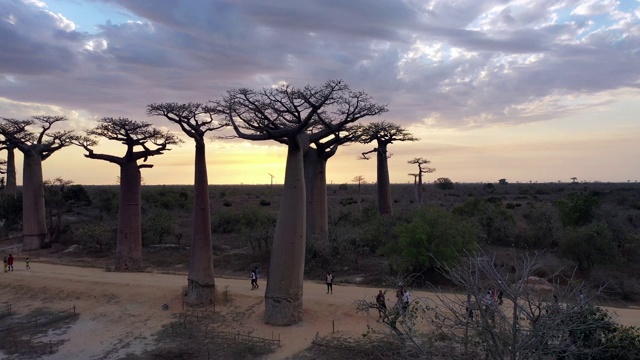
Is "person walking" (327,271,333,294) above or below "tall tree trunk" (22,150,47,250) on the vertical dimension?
below

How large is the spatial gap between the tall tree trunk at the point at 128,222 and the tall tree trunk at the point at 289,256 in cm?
803

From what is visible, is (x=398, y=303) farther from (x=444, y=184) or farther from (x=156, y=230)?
(x=444, y=184)

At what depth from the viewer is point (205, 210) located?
13.1 meters

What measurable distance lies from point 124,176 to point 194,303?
6597 mm

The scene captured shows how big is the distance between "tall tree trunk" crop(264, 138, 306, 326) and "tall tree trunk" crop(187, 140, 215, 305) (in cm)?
236

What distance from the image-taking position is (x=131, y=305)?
43.2ft

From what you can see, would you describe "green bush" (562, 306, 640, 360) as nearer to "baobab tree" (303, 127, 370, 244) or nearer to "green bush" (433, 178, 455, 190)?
"baobab tree" (303, 127, 370, 244)

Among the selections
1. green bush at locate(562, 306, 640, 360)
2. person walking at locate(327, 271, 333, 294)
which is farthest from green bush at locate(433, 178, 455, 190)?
green bush at locate(562, 306, 640, 360)

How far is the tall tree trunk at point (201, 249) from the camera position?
12617 mm

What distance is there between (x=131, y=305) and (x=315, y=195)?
6.85m

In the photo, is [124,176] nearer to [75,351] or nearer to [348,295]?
[75,351]

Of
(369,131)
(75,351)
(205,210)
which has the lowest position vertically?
(75,351)

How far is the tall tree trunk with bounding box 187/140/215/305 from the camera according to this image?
12.6 metres

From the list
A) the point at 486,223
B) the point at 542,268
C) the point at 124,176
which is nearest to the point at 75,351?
the point at 124,176
